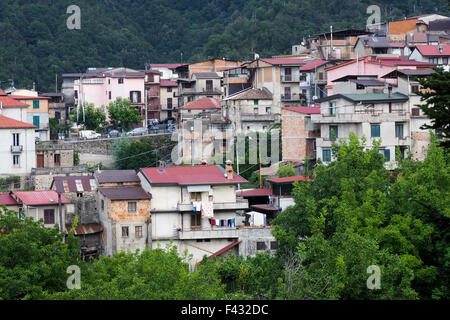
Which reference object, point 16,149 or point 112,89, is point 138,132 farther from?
point 16,149

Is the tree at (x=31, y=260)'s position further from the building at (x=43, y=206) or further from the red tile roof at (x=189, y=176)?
the red tile roof at (x=189, y=176)

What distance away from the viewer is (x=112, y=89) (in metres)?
82.5

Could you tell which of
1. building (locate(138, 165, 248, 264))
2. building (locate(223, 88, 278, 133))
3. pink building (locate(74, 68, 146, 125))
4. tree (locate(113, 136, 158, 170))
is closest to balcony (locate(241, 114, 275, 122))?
building (locate(223, 88, 278, 133))

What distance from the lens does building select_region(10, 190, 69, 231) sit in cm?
4750

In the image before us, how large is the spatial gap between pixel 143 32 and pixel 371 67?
212ft

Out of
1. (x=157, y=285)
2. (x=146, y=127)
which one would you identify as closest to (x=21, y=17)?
(x=146, y=127)

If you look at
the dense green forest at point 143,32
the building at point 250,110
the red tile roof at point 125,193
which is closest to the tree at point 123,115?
the building at point 250,110

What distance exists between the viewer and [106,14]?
4697 inches

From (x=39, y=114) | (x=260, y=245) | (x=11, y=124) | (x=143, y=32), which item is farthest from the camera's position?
(x=143, y=32)

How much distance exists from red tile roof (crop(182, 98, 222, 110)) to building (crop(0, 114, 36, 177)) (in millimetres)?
13899

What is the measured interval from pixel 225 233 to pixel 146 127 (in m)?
33.6

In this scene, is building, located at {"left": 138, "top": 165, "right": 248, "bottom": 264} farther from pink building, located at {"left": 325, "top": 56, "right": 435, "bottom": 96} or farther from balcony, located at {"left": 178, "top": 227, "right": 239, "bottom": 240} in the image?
pink building, located at {"left": 325, "top": 56, "right": 435, "bottom": 96}

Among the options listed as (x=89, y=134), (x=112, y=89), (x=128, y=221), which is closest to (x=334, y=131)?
(x=128, y=221)
